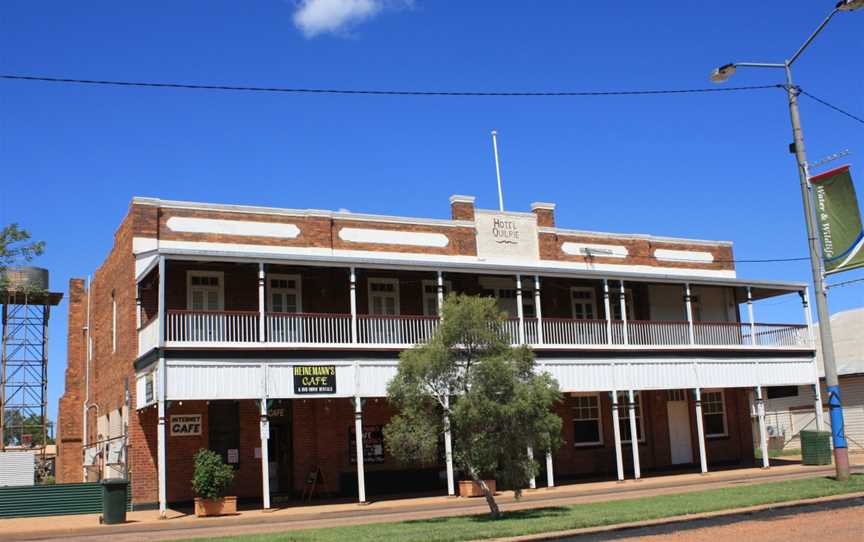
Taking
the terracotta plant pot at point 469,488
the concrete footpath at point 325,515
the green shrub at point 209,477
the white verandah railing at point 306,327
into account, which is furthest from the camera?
the terracotta plant pot at point 469,488

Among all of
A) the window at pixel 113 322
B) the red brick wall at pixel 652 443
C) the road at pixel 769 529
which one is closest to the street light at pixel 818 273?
the road at pixel 769 529

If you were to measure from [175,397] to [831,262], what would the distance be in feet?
50.2

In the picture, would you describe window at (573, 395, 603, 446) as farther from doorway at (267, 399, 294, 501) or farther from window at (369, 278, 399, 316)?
doorway at (267, 399, 294, 501)

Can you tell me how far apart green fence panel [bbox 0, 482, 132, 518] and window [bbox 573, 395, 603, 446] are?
1396 cm

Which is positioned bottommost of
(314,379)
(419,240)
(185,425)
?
(185,425)

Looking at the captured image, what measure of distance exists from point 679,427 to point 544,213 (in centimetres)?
883

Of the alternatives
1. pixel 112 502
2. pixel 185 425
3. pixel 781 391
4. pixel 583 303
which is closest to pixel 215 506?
pixel 112 502

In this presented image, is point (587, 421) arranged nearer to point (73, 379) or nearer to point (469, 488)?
point (469, 488)

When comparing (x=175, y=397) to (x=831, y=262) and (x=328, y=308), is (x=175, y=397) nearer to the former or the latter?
(x=328, y=308)

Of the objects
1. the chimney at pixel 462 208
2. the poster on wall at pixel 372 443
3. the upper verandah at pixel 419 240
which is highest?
the chimney at pixel 462 208

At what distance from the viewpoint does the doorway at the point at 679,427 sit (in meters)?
31.7

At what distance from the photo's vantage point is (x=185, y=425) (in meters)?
24.1

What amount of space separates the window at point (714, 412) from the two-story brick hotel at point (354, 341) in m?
0.07

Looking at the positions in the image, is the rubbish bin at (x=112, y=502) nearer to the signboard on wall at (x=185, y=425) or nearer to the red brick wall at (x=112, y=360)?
the red brick wall at (x=112, y=360)
